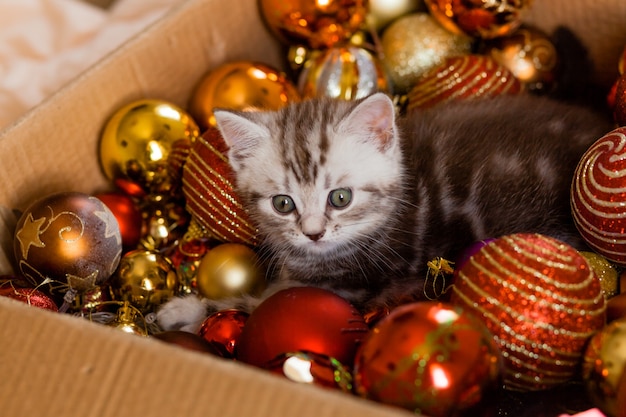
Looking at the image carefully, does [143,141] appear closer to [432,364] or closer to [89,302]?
[89,302]

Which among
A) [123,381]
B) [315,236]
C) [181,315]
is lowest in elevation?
[181,315]

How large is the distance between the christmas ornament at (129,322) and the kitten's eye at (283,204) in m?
0.29

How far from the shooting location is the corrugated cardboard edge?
2.27ft

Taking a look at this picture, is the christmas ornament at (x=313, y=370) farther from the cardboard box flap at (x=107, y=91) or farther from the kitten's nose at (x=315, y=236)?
the cardboard box flap at (x=107, y=91)

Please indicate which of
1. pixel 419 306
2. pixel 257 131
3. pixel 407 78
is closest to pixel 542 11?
pixel 407 78

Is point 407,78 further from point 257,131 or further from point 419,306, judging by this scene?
point 419,306

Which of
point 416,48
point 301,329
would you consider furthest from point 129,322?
point 416,48

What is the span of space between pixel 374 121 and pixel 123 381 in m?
0.58

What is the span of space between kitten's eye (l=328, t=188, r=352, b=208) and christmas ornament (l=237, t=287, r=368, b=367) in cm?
20

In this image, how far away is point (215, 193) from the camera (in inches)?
47.7

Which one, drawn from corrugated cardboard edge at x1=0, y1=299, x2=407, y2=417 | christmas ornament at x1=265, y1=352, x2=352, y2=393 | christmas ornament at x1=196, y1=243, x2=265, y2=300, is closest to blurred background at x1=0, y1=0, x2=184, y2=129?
christmas ornament at x1=196, y1=243, x2=265, y2=300

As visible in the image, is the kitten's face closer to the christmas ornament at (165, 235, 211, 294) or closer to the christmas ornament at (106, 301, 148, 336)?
the christmas ornament at (165, 235, 211, 294)

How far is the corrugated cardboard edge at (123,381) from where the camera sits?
692mm

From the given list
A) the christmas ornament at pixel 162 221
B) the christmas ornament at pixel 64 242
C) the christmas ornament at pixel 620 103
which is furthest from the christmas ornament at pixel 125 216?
the christmas ornament at pixel 620 103
